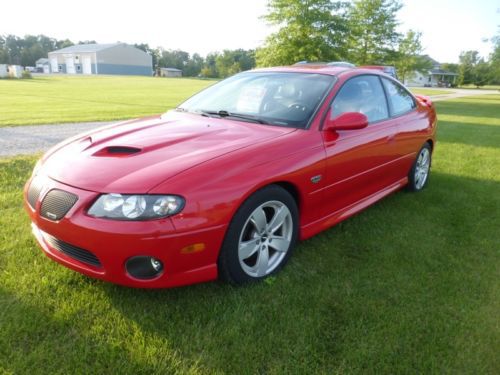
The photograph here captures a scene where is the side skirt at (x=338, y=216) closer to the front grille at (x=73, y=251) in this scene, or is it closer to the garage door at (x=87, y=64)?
the front grille at (x=73, y=251)

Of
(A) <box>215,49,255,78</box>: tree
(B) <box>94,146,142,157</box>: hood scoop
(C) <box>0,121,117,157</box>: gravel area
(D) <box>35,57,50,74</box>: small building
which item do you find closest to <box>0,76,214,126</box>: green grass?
(C) <box>0,121,117,157</box>: gravel area

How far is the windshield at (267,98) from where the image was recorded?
321cm

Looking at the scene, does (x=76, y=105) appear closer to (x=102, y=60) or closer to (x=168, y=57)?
(x=102, y=60)

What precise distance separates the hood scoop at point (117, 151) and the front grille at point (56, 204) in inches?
16.0

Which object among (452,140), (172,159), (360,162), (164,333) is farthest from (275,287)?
(452,140)

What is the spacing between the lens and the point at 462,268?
314 cm

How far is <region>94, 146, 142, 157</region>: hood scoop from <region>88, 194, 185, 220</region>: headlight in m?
0.48

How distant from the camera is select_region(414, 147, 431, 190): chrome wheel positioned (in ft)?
15.9

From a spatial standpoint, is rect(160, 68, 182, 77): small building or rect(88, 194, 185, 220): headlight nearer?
rect(88, 194, 185, 220): headlight

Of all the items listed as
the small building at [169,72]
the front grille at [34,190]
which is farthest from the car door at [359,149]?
the small building at [169,72]

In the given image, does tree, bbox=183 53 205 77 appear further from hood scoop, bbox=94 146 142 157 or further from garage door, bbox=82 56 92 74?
hood scoop, bbox=94 146 142 157

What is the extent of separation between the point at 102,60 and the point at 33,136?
3304 inches

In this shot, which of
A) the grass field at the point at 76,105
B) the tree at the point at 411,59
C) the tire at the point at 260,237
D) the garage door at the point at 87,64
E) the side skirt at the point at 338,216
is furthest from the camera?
the garage door at the point at 87,64

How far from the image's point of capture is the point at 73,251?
7.79 feet
